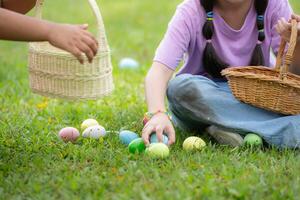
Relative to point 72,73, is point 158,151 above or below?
below

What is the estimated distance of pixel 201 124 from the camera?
3018mm

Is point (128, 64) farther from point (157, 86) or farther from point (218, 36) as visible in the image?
point (157, 86)

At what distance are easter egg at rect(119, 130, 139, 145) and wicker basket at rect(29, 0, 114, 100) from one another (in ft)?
0.74

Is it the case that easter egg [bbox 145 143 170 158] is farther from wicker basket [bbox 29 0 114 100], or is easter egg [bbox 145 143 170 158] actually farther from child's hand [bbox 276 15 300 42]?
child's hand [bbox 276 15 300 42]

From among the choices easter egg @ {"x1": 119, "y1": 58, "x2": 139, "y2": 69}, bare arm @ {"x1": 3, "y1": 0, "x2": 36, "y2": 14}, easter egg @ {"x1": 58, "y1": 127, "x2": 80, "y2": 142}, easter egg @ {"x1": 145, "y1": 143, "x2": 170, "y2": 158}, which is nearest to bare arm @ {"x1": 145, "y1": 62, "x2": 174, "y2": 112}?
easter egg @ {"x1": 145, "y1": 143, "x2": 170, "y2": 158}

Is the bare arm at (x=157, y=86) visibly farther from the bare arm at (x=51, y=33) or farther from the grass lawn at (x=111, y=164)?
the bare arm at (x=51, y=33)

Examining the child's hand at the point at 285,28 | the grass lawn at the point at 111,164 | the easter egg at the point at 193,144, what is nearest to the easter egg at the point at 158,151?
the grass lawn at the point at 111,164

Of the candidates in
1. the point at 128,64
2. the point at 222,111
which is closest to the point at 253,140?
the point at 222,111

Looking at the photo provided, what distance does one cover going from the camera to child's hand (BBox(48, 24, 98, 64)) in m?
2.18

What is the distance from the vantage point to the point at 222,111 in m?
2.88

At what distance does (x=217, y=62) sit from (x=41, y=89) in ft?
3.02

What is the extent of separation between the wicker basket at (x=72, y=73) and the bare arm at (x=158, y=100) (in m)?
0.24

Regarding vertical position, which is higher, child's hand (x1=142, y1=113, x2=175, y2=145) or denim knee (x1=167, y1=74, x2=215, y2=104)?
denim knee (x1=167, y1=74, x2=215, y2=104)

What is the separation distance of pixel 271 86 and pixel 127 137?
0.73 meters
